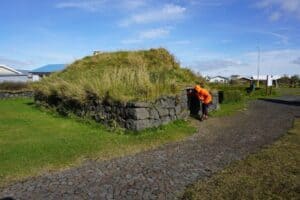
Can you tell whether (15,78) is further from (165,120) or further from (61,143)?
(61,143)

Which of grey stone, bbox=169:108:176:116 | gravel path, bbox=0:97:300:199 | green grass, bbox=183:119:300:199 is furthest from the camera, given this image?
grey stone, bbox=169:108:176:116

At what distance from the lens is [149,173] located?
7.51 meters

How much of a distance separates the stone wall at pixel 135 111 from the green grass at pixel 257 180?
4.32 metres

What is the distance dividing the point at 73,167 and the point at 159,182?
6.87ft

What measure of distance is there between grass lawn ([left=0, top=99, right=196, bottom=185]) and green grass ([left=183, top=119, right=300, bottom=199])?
9.57 ft

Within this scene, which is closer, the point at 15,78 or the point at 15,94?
the point at 15,94

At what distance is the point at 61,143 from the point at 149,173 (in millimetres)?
3484

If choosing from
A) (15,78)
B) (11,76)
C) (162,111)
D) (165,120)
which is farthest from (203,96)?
(15,78)

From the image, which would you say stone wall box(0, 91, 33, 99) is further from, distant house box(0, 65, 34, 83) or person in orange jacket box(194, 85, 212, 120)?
person in orange jacket box(194, 85, 212, 120)

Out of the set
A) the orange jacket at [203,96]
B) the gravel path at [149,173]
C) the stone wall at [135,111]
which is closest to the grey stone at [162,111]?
the stone wall at [135,111]

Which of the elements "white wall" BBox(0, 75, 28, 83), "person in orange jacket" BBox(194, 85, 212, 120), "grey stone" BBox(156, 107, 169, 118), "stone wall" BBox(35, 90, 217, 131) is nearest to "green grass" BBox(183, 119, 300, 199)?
"stone wall" BBox(35, 90, 217, 131)

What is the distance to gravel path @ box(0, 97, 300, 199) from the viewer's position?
636 cm

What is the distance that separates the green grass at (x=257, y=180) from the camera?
19.9 ft

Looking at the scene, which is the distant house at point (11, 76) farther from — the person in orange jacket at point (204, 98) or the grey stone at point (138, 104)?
the grey stone at point (138, 104)
